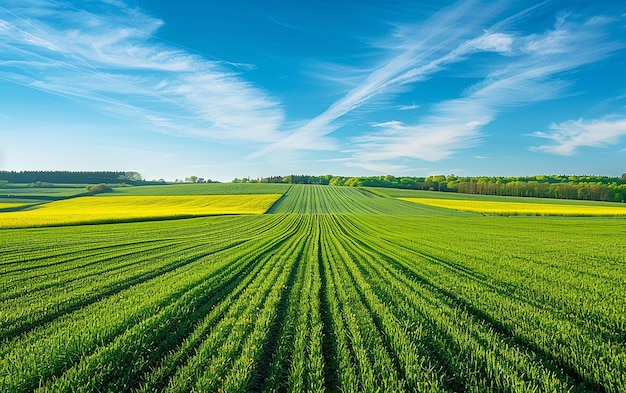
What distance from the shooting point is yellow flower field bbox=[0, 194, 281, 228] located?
39.1m

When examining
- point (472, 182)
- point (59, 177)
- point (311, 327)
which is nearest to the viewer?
point (311, 327)

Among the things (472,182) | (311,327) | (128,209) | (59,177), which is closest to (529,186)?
(472,182)

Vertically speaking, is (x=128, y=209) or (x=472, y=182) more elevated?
(x=472, y=182)

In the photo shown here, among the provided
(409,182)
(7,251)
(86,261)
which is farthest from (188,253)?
(409,182)

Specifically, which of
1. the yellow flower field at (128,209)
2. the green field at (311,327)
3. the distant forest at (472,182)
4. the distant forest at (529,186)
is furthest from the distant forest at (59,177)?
the green field at (311,327)

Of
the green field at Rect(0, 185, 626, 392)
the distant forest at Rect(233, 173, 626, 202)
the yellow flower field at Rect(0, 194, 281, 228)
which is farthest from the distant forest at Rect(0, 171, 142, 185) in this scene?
the green field at Rect(0, 185, 626, 392)

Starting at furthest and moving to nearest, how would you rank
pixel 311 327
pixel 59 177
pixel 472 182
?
pixel 59 177 < pixel 472 182 < pixel 311 327

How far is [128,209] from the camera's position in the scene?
59.8 meters

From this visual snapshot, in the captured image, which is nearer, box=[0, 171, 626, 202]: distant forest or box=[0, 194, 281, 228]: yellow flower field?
box=[0, 194, 281, 228]: yellow flower field

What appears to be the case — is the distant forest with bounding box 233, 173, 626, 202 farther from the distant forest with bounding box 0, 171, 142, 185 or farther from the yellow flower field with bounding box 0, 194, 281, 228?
the distant forest with bounding box 0, 171, 142, 185

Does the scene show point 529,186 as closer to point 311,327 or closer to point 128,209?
point 128,209

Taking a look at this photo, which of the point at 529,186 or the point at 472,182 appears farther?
the point at 472,182

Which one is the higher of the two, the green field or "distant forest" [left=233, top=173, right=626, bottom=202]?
"distant forest" [left=233, top=173, right=626, bottom=202]

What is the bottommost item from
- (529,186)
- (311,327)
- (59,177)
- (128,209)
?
(128,209)
